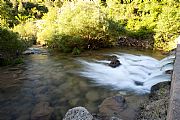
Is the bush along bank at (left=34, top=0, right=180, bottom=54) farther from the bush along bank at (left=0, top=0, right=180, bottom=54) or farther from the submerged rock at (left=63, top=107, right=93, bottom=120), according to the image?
the submerged rock at (left=63, top=107, right=93, bottom=120)

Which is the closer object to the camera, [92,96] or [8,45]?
[92,96]

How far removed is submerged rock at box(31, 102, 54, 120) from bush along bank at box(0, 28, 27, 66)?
6.05 meters

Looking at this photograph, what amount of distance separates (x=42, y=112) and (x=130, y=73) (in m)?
6.43

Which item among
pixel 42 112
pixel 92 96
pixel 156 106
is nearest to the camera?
pixel 156 106

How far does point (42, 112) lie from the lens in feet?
27.7

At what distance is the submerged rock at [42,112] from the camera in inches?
319

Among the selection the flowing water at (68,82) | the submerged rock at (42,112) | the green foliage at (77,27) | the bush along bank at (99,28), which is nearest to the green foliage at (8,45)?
the flowing water at (68,82)

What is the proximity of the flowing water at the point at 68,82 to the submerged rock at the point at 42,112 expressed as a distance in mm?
74

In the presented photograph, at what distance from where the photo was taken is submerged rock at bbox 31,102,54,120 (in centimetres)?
809

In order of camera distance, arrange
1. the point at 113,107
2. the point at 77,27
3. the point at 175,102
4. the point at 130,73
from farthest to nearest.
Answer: the point at 77,27, the point at 130,73, the point at 113,107, the point at 175,102

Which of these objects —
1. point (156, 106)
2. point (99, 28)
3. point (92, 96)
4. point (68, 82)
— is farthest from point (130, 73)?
point (99, 28)

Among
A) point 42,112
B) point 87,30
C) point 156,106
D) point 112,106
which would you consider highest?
point 87,30

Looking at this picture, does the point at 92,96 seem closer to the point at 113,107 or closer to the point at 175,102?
the point at 113,107

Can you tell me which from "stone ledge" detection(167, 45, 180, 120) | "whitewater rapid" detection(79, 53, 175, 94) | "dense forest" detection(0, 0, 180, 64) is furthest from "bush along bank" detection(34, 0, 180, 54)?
"stone ledge" detection(167, 45, 180, 120)
